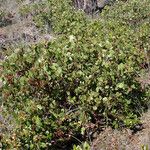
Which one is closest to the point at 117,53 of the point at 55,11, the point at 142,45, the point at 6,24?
the point at 142,45

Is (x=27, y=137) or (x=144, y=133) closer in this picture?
(x=27, y=137)

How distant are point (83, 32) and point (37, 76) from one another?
4143 millimetres

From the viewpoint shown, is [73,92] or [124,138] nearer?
[124,138]

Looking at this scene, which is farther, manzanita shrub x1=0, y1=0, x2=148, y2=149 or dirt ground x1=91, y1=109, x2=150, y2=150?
manzanita shrub x1=0, y1=0, x2=148, y2=149

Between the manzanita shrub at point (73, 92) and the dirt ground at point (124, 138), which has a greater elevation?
the manzanita shrub at point (73, 92)

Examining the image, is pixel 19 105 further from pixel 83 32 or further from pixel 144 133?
pixel 83 32

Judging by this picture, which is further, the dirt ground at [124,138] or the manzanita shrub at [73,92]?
the manzanita shrub at [73,92]

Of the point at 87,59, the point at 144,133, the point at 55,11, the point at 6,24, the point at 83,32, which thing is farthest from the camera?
the point at 6,24

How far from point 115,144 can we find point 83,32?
214 inches

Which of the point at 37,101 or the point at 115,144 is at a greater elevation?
the point at 37,101

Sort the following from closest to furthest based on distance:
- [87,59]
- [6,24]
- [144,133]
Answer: [144,133] → [87,59] → [6,24]

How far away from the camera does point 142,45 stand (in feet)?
42.7

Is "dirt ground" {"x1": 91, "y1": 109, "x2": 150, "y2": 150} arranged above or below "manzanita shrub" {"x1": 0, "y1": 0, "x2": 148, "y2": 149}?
below

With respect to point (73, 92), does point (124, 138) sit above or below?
below
